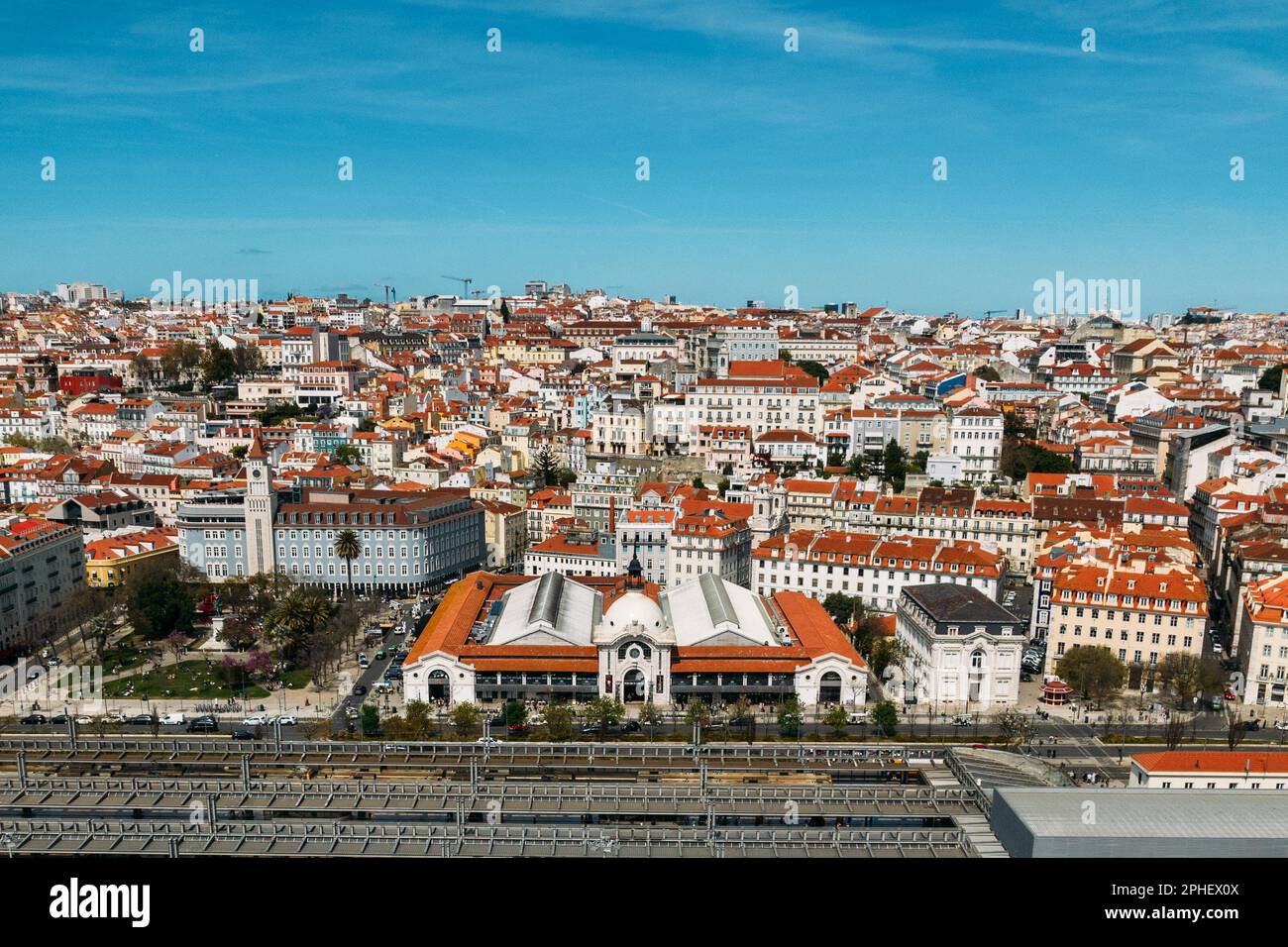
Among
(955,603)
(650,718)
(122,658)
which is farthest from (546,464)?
(650,718)

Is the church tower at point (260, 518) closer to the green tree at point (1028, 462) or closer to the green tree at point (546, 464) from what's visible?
the green tree at point (546, 464)

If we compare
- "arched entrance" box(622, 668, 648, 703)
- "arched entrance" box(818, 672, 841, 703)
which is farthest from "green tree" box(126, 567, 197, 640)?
"arched entrance" box(818, 672, 841, 703)

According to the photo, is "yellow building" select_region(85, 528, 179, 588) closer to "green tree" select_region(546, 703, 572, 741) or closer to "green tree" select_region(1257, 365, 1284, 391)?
"green tree" select_region(546, 703, 572, 741)

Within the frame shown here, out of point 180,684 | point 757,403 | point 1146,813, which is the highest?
point 757,403

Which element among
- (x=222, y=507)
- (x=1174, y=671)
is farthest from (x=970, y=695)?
(x=222, y=507)

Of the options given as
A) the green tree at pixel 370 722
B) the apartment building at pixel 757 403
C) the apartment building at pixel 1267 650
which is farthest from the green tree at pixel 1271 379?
the green tree at pixel 370 722

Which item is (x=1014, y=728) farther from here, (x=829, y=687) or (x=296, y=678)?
(x=296, y=678)
